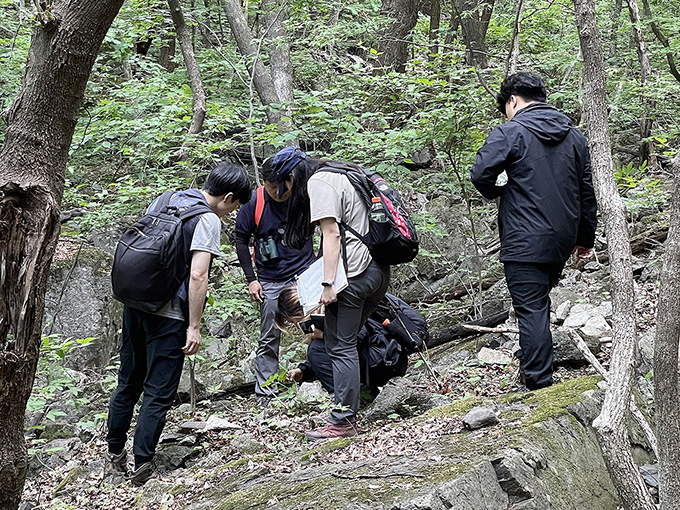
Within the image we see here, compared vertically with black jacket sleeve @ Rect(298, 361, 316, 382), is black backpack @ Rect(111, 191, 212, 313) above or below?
above

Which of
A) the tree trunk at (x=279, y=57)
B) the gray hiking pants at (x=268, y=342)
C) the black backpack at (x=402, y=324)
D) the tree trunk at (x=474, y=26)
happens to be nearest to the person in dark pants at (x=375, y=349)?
the black backpack at (x=402, y=324)

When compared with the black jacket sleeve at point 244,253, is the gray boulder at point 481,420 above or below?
below

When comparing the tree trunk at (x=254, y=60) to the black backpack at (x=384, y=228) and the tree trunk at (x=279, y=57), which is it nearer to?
the tree trunk at (x=279, y=57)

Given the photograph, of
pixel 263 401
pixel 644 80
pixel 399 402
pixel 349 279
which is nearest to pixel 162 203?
pixel 349 279

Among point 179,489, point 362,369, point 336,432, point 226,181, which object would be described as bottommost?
point 179,489

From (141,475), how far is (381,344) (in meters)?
2.15

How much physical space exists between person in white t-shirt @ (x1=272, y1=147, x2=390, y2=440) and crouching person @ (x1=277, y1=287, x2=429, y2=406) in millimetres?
782

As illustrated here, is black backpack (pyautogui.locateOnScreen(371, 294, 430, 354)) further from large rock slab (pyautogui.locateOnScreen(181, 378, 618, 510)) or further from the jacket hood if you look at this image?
the jacket hood

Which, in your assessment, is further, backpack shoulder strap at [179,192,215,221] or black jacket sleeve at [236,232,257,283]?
black jacket sleeve at [236,232,257,283]

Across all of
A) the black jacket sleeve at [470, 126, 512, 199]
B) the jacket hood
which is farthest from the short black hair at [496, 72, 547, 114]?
the black jacket sleeve at [470, 126, 512, 199]

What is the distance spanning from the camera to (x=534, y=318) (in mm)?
4109

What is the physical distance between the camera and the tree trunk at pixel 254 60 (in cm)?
927

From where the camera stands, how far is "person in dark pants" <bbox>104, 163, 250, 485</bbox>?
4.12 m

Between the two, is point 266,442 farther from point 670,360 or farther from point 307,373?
point 670,360
